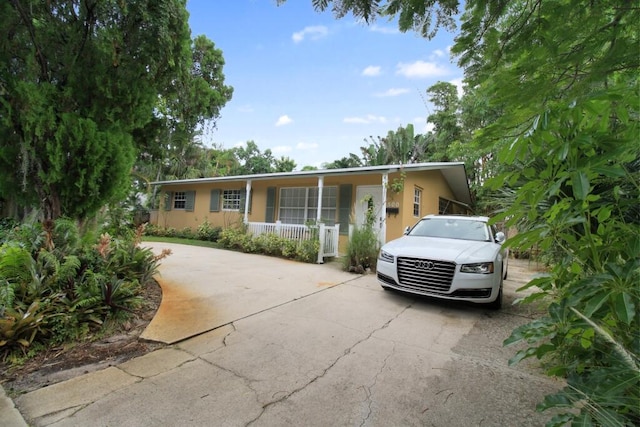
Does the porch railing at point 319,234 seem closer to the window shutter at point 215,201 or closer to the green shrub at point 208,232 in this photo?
the green shrub at point 208,232

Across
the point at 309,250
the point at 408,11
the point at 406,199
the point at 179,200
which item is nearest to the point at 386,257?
the point at 408,11

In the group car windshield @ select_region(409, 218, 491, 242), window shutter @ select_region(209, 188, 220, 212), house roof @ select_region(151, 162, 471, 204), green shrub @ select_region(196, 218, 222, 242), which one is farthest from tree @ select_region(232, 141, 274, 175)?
car windshield @ select_region(409, 218, 491, 242)

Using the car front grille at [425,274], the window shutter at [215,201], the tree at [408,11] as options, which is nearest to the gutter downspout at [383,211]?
the car front grille at [425,274]

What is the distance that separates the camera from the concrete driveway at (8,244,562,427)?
2053 millimetres

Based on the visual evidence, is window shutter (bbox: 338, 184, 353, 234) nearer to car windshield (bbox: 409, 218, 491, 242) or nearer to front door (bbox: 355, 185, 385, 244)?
front door (bbox: 355, 185, 385, 244)

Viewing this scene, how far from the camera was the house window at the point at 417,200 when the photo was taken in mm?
10347

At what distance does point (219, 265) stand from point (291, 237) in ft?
8.81

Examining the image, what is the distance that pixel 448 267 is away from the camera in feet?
14.3

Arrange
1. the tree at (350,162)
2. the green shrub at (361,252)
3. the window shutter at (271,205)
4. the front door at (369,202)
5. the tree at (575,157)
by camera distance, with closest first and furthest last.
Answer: the tree at (575,157), the green shrub at (361,252), the front door at (369,202), the window shutter at (271,205), the tree at (350,162)

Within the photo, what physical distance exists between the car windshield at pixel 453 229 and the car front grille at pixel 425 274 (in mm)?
1338

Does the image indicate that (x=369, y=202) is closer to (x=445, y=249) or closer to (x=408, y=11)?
(x=445, y=249)

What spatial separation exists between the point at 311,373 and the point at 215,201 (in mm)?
13019

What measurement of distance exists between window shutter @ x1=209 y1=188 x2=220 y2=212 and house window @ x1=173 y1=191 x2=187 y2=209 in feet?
7.53

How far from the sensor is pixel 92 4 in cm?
386
